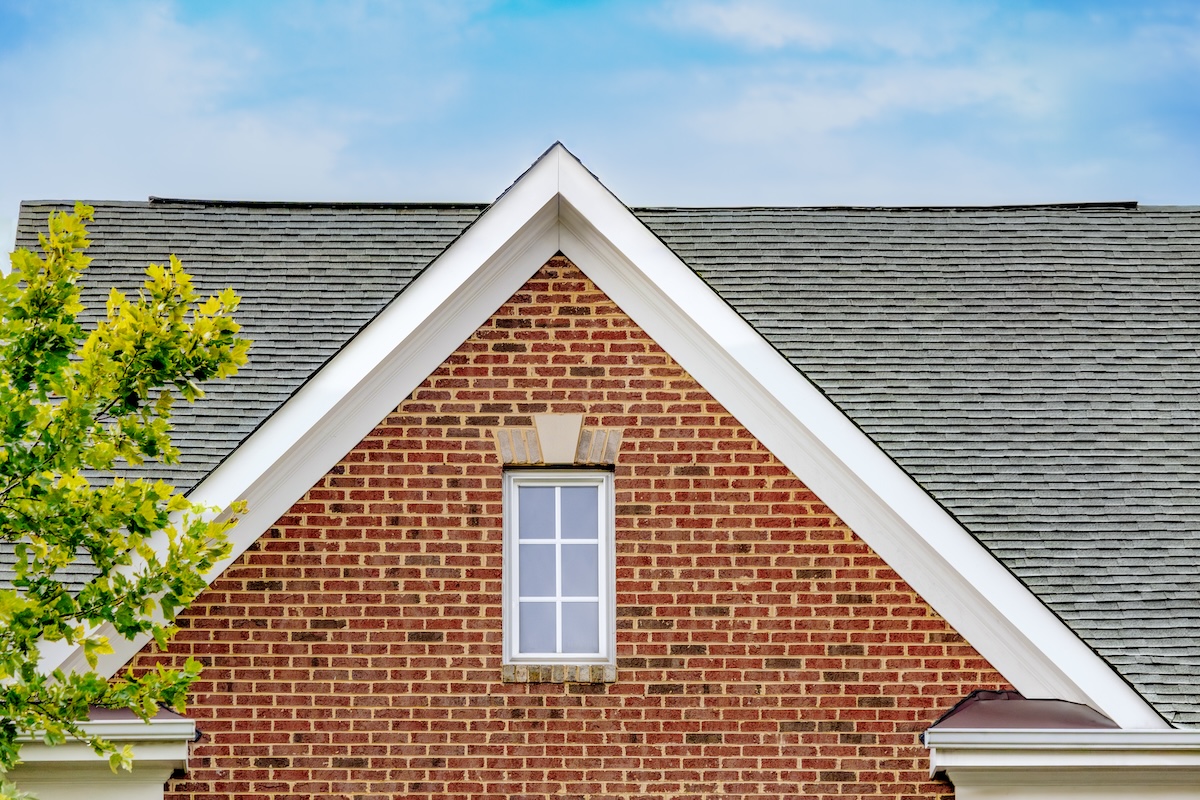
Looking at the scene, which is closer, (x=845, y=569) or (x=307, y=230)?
(x=845, y=569)

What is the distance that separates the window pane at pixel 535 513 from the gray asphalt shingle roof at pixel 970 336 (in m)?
2.07

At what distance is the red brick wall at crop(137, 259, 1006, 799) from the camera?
9.05 meters

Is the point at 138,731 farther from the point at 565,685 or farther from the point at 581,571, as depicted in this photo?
the point at 581,571

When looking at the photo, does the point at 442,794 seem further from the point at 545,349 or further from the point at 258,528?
the point at 545,349

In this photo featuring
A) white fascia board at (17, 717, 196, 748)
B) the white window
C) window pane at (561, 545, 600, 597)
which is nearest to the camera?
white fascia board at (17, 717, 196, 748)

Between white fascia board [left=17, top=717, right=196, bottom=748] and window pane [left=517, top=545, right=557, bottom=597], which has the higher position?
window pane [left=517, top=545, right=557, bottom=597]

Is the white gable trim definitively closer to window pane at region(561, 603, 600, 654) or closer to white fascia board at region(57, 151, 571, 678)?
white fascia board at region(57, 151, 571, 678)

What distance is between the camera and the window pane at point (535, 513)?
9547 millimetres

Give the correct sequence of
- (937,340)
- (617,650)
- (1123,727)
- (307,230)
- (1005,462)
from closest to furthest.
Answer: (1123,727), (617,650), (1005,462), (937,340), (307,230)

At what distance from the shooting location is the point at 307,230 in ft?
41.1

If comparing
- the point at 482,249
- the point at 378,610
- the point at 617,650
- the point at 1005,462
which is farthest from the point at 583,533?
the point at 1005,462

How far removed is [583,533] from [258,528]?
2.18m

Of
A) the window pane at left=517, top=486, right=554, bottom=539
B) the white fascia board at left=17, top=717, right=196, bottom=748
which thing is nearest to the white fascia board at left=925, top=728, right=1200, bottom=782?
the window pane at left=517, top=486, right=554, bottom=539

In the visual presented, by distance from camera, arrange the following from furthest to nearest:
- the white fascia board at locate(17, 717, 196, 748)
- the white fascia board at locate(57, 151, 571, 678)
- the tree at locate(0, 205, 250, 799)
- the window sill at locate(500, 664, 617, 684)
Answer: the window sill at locate(500, 664, 617, 684), the white fascia board at locate(57, 151, 571, 678), the white fascia board at locate(17, 717, 196, 748), the tree at locate(0, 205, 250, 799)
